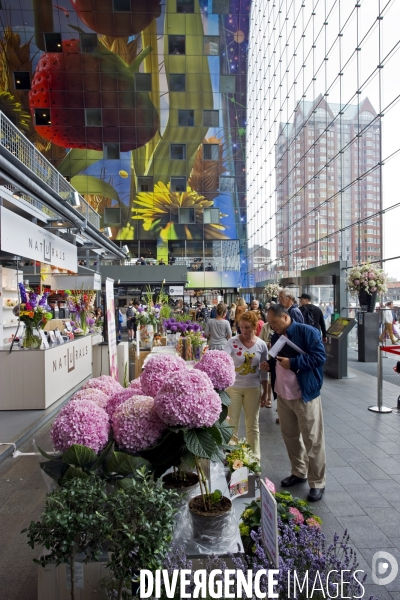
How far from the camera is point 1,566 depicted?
2436 mm

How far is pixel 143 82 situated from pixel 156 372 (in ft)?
96.9

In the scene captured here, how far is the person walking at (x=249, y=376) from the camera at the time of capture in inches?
143

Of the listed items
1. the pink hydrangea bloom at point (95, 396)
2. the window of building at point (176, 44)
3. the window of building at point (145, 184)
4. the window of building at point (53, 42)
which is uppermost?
the window of building at point (176, 44)

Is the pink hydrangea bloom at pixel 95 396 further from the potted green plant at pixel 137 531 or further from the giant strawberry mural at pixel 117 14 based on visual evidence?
the giant strawberry mural at pixel 117 14

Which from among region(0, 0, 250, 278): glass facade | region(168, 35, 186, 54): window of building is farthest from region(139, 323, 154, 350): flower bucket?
region(168, 35, 186, 54): window of building

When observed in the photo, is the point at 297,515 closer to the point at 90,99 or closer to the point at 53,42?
the point at 90,99

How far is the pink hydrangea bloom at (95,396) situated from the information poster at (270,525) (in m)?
0.61

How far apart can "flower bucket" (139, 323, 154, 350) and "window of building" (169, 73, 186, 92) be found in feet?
80.2

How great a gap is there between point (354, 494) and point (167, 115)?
92.1ft

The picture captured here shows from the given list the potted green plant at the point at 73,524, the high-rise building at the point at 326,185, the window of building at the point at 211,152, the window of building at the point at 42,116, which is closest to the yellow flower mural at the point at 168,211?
the window of building at the point at 211,152

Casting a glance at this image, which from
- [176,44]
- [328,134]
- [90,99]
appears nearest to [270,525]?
[328,134]

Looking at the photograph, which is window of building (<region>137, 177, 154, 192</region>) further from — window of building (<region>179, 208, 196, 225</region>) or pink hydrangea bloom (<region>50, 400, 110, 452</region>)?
pink hydrangea bloom (<region>50, 400, 110, 452</region>)

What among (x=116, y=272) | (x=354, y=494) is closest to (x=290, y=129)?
(x=116, y=272)

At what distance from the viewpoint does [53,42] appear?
2598 cm
